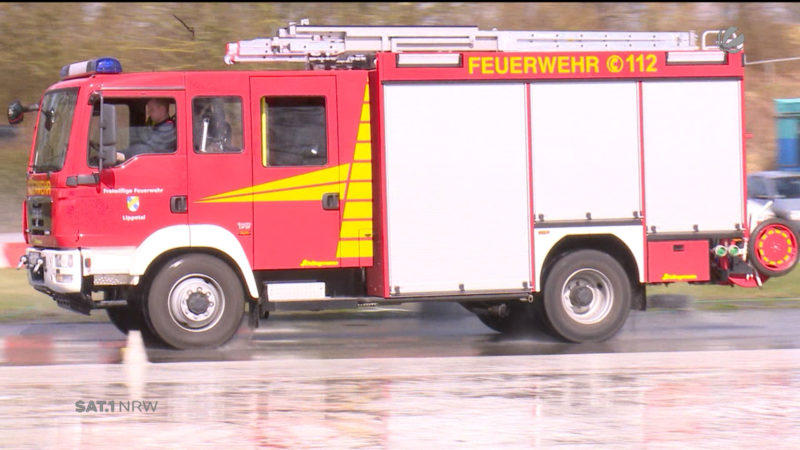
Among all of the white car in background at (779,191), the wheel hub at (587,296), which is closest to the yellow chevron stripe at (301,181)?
the wheel hub at (587,296)

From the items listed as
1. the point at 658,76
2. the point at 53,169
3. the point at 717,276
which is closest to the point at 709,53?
the point at 658,76

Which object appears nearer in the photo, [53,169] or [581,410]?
[581,410]

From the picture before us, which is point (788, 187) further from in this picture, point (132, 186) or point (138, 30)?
point (132, 186)

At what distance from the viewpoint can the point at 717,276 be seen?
13.3 metres

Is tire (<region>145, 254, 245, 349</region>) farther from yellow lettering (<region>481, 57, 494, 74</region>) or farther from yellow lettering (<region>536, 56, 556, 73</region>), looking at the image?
yellow lettering (<region>536, 56, 556, 73</region>)

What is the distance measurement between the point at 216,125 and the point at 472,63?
2470mm

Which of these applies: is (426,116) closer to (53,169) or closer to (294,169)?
(294,169)

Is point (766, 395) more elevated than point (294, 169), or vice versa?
point (294, 169)

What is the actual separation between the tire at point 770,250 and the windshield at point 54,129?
6.65 meters

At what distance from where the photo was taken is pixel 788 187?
2547cm

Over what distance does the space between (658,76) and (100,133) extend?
532cm

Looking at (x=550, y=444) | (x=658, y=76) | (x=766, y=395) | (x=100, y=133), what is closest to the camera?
(x=550, y=444)

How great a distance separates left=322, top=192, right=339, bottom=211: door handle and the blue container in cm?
2023

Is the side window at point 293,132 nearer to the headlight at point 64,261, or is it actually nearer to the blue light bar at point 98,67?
the blue light bar at point 98,67
